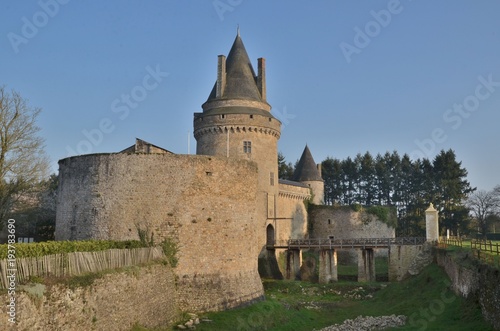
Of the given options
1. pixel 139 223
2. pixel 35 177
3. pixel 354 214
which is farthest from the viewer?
pixel 354 214

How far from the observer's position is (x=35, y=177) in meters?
31.0

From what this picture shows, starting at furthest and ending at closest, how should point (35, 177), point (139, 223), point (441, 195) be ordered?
point (441, 195)
point (35, 177)
point (139, 223)

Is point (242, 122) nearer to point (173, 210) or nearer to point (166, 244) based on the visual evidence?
point (173, 210)

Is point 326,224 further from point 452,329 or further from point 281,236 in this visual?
point 452,329

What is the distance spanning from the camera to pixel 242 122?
3778 cm

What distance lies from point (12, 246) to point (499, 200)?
67.3 m

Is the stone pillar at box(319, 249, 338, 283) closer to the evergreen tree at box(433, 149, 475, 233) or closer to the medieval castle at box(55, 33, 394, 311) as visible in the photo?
the medieval castle at box(55, 33, 394, 311)

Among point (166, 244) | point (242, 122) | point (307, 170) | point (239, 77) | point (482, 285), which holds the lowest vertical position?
point (482, 285)

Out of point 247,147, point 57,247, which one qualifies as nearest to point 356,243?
point 247,147

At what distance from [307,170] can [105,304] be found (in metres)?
40.7

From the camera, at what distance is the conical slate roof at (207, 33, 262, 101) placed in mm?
38938

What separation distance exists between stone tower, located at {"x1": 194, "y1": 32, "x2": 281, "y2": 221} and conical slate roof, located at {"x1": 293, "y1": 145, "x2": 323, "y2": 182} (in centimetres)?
1438

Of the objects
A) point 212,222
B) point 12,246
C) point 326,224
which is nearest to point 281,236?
point 326,224

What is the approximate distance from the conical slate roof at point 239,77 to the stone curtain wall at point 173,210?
15883 mm
